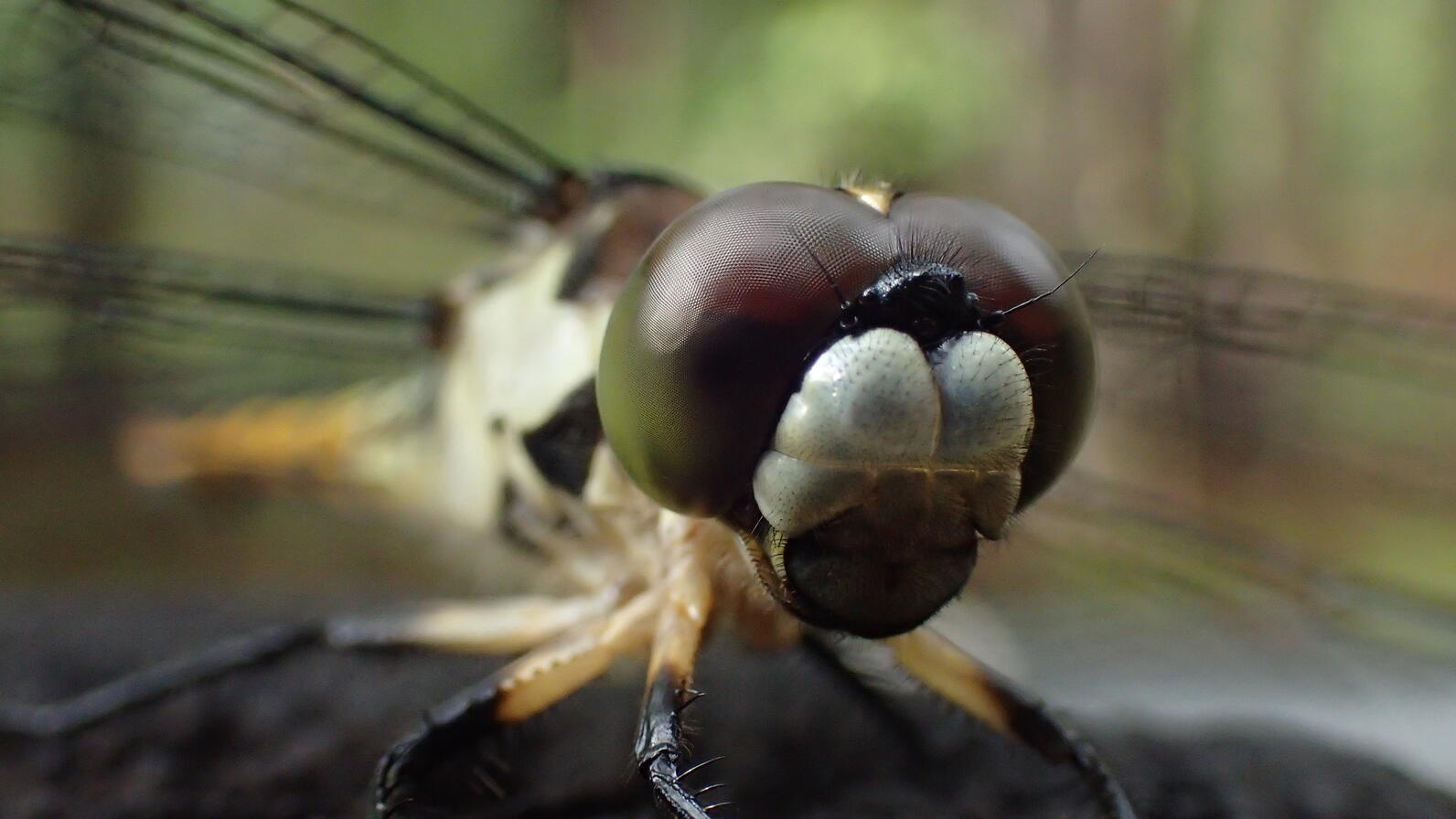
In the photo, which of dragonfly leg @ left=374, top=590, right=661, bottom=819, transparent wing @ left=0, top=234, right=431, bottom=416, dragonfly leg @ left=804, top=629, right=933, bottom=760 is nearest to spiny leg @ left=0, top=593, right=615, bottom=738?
dragonfly leg @ left=374, top=590, right=661, bottom=819

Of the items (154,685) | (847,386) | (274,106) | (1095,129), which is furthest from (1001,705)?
(1095,129)

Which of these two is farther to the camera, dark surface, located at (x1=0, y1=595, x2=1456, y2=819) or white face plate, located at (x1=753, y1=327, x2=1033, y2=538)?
dark surface, located at (x1=0, y1=595, x2=1456, y2=819)

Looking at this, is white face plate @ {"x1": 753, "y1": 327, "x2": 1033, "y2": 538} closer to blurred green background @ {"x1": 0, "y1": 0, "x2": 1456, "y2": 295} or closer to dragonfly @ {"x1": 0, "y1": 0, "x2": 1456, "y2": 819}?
dragonfly @ {"x1": 0, "y1": 0, "x2": 1456, "y2": 819}

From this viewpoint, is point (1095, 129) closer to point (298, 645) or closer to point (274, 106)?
point (274, 106)

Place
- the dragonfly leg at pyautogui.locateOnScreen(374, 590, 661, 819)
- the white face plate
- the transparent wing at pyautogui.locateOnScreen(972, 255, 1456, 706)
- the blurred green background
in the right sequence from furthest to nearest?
the blurred green background
the transparent wing at pyautogui.locateOnScreen(972, 255, 1456, 706)
the dragonfly leg at pyautogui.locateOnScreen(374, 590, 661, 819)
the white face plate

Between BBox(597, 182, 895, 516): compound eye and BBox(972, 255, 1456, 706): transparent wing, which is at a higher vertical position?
BBox(597, 182, 895, 516): compound eye

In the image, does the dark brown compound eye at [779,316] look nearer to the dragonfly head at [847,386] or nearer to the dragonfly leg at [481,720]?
the dragonfly head at [847,386]

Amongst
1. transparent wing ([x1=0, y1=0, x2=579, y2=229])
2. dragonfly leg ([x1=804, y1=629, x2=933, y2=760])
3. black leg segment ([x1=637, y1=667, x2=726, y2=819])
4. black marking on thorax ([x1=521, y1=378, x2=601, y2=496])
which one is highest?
transparent wing ([x1=0, y1=0, x2=579, y2=229])
